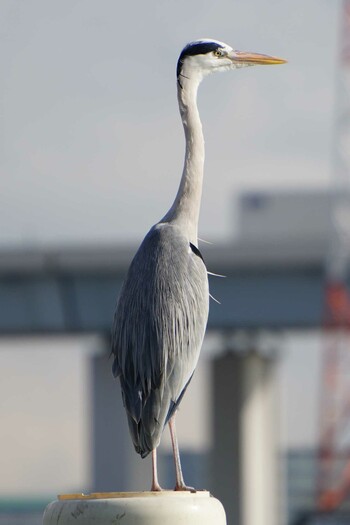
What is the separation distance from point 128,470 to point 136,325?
44.9m

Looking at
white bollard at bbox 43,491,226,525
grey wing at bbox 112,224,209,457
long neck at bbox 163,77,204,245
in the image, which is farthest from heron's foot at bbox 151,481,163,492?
long neck at bbox 163,77,204,245

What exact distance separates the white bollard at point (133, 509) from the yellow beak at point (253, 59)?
4105mm

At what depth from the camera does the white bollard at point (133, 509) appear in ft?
36.8

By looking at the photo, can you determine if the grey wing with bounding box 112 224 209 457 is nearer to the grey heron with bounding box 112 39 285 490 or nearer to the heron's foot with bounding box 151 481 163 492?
the grey heron with bounding box 112 39 285 490

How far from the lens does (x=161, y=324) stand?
41.5ft

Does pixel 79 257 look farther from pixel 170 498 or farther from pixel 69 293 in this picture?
pixel 170 498

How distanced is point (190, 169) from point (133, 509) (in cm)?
307

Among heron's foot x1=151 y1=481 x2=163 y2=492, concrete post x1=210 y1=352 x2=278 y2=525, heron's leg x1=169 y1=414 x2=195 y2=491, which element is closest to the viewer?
heron's foot x1=151 y1=481 x2=163 y2=492

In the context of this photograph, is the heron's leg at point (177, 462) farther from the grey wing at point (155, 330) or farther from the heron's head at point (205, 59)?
the heron's head at point (205, 59)

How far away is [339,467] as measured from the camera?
249 feet

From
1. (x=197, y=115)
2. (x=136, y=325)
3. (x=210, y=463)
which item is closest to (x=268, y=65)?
(x=197, y=115)

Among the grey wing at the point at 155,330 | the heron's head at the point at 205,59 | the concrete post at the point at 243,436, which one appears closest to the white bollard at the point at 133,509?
the grey wing at the point at 155,330

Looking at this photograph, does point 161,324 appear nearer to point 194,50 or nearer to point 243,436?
point 194,50

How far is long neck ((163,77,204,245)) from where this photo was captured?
519 inches
